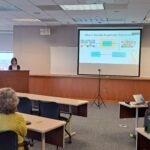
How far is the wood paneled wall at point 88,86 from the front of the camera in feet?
27.9

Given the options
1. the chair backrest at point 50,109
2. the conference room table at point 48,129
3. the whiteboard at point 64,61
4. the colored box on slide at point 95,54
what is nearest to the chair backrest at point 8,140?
the conference room table at point 48,129

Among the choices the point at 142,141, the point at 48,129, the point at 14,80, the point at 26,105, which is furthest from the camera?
the point at 14,80

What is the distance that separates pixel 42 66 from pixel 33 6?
404 cm

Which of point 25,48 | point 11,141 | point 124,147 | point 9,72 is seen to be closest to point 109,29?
point 25,48

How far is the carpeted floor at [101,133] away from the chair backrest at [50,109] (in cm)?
53

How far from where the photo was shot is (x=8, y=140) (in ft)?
7.86

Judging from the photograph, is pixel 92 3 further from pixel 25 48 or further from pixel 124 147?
pixel 25 48

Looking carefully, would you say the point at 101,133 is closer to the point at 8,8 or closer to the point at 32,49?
the point at 8,8

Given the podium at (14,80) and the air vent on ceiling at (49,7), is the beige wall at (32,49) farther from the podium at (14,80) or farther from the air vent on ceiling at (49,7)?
the podium at (14,80)

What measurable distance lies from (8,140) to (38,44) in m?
7.77

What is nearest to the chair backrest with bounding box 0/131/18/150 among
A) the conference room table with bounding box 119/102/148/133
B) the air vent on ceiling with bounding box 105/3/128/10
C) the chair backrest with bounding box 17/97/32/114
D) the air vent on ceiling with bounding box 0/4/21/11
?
the chair backrest with bounding box 17/97/32/114

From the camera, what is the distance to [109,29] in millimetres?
8859

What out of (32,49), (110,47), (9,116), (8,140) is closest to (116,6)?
(110,47)

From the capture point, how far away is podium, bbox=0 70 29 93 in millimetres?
6336
